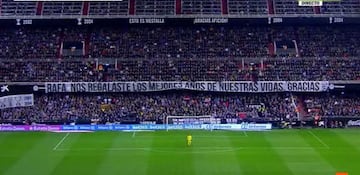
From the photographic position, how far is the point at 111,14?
56.5 metres

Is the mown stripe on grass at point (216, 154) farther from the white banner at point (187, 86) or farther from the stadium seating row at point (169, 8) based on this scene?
the stadium seating row at point (169, 8)

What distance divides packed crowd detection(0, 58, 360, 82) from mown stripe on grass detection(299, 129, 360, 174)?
25.3ft

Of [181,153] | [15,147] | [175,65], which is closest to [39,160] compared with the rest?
[15,147]

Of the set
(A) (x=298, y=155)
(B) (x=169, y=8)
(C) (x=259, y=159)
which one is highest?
(B) (x=169, y=8)

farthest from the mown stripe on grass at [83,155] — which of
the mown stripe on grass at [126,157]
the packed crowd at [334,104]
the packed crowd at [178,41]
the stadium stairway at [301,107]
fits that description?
the packed crowd at [334,104]

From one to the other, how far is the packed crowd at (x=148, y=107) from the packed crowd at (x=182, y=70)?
1.60 metres

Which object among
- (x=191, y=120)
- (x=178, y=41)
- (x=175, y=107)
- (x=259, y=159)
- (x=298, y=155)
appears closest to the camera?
(x=259, y=159)

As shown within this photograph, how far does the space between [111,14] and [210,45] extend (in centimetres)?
953

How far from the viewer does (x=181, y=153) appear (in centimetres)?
3941

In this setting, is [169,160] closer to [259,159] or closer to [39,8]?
[259,159]

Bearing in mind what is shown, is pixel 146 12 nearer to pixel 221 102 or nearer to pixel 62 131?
pixel 221 102

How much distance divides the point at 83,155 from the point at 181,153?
6.19m

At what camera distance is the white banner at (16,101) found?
5191 centimetres

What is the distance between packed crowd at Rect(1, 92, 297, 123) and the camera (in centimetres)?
5050
